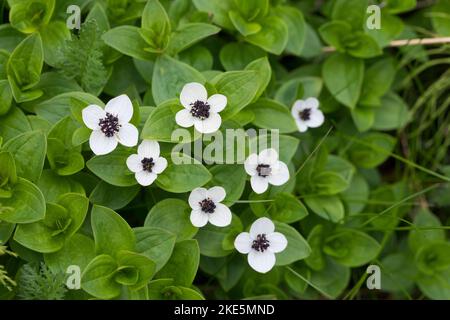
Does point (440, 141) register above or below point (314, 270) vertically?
above

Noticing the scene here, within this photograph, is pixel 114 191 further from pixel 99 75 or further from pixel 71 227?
pixel 99 75

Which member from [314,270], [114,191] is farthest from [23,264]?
[314,270]

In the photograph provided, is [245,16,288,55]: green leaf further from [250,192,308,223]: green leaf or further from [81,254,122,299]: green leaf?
[81,254,122,299]: green leaf

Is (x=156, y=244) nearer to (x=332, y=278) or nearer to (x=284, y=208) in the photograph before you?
(x=284, y=208)

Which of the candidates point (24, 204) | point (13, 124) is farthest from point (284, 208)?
point (13, 124)

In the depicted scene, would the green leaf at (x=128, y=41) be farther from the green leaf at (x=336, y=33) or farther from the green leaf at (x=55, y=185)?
the green leaf at (x=336, y=33)

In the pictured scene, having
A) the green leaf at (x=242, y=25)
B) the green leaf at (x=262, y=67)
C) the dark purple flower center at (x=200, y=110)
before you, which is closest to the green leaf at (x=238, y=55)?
the green leaf at (x=242, y=25)
